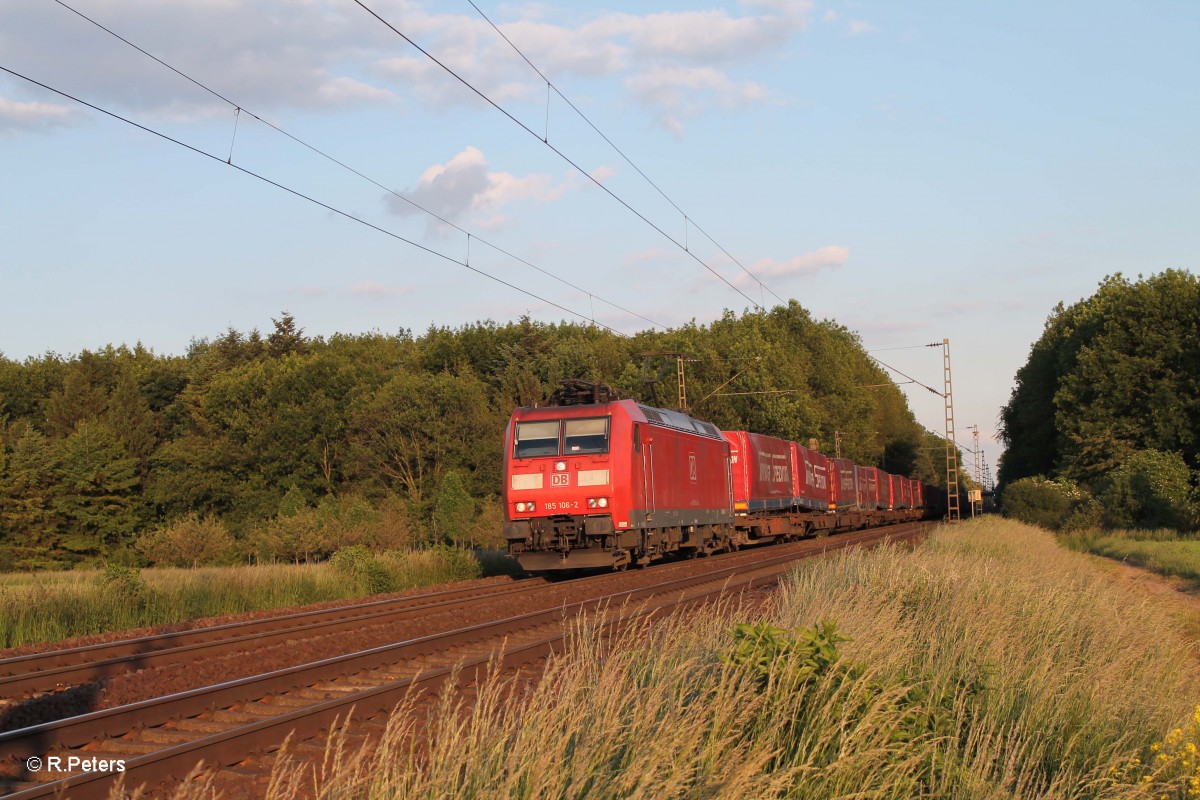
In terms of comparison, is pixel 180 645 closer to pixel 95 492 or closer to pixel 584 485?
pixel 584 485

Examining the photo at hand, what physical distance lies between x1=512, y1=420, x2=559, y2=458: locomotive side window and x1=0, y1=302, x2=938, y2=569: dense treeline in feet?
67.2

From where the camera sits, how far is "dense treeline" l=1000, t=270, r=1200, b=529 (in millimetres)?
45562

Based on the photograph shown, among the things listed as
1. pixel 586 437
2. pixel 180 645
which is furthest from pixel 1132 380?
pixel 180 645

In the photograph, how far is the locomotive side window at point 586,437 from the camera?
20578mm

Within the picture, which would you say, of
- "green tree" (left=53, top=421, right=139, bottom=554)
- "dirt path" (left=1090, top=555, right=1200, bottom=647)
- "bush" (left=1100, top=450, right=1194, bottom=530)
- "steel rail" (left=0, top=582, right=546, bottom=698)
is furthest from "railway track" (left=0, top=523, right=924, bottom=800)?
"green tree" (left=53, top=421, right=139, bottom=554)

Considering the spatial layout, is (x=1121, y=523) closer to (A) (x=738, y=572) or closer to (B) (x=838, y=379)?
(A) (x=738, y=572)

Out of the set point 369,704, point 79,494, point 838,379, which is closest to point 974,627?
point 369,704

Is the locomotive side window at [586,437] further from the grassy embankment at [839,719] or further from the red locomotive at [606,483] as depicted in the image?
the grassy embankment at [839,719]

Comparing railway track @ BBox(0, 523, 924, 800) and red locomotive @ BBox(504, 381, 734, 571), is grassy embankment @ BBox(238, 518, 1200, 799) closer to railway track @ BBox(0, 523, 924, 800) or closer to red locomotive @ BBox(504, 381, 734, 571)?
railway track @ BBox(0, 523, 924, 800)

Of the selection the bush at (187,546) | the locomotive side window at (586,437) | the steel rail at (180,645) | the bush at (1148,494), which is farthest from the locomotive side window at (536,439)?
the bush at (1148,494)

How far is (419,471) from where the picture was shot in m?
59.0

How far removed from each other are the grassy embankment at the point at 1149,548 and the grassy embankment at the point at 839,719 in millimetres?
17793

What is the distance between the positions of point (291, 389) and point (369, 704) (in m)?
61.1

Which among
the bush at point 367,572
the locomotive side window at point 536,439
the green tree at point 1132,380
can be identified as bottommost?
the bush at point 367,572
